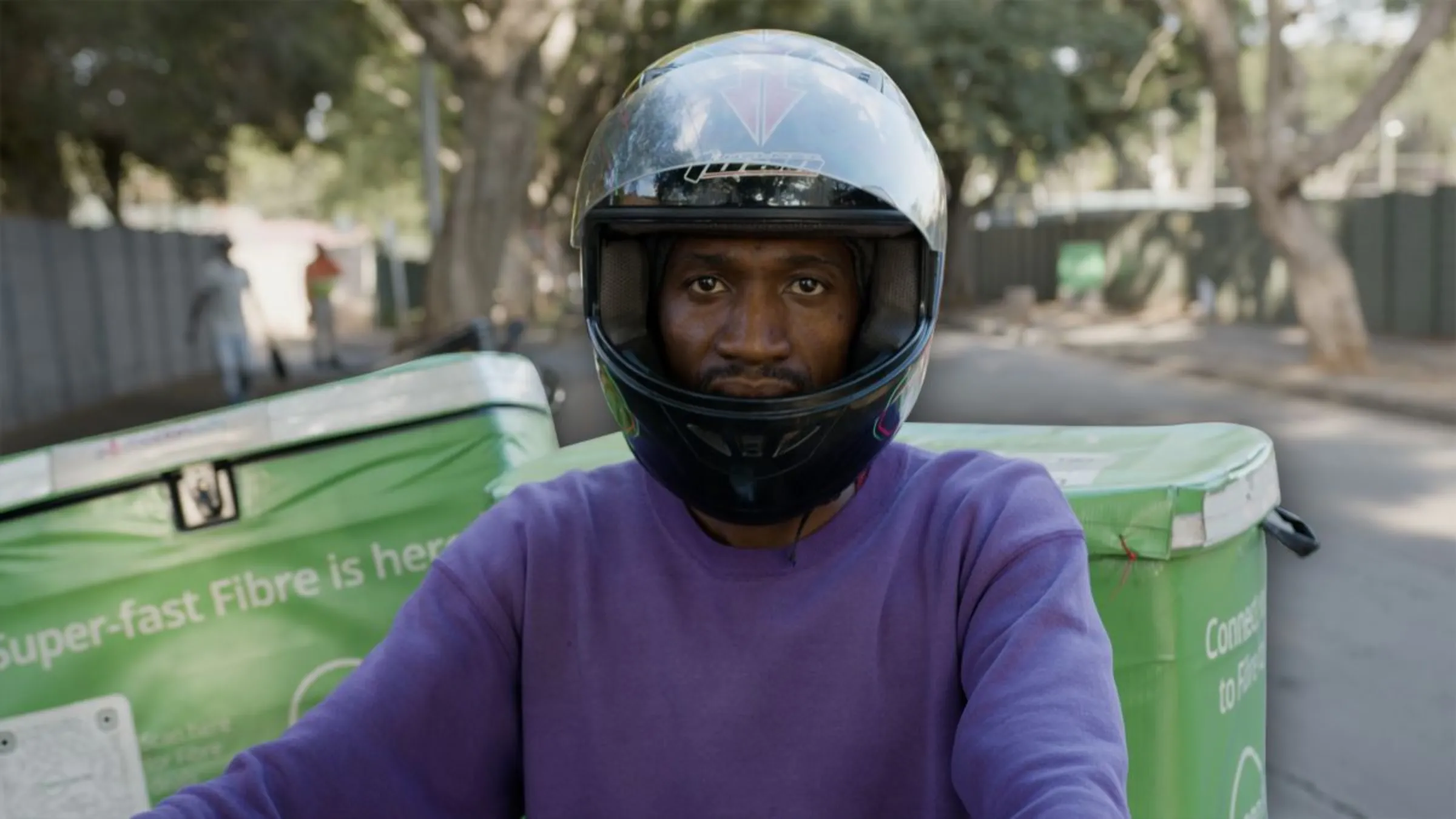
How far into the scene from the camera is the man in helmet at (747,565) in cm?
158

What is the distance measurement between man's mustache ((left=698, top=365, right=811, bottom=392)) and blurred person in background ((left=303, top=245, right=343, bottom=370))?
20006 millimetres

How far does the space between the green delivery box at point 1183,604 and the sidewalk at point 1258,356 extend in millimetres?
11193

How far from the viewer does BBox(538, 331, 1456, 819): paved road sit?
4.43 meters

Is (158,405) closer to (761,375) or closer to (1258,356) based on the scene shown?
(1258,356)

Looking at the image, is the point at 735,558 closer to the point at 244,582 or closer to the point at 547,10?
the point at 244,582

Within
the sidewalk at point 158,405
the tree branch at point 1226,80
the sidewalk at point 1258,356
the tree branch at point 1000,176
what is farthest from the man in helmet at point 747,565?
the tree branch at point 1000,176

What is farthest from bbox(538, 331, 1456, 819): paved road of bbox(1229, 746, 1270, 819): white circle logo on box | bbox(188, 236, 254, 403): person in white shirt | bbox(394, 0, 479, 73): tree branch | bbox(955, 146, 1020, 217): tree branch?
bbox(955, 146, 1020, 217): tree branch

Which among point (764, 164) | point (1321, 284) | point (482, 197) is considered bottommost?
point (1321, 284)

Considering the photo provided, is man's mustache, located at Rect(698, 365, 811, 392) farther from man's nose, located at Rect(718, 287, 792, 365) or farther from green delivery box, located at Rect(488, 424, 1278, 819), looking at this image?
green delivery box, located at Rect(488, 424, 1278, 819)

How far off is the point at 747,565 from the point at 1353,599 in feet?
17.9

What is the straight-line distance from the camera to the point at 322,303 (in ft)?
70.5

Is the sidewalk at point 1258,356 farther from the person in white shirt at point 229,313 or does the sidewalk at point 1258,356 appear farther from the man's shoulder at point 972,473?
the man's shoulder at point 972,473

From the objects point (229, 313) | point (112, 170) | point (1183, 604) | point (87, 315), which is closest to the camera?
point (1183, 604)

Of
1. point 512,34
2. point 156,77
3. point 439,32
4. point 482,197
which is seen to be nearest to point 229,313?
point 482,197
